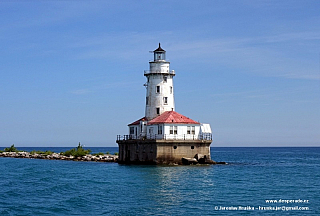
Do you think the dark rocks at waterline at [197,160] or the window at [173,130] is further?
the window at [173,130]

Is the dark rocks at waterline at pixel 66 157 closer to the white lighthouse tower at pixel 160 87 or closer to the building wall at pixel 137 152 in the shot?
the building wall at pixel 137 152

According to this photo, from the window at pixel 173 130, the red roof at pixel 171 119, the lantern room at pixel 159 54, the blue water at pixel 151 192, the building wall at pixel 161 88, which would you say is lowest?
the blue water at pixel 151 192

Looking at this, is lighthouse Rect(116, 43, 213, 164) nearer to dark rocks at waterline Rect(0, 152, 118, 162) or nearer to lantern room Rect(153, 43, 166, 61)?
lantern room Rect(153, 43, 166, 61)

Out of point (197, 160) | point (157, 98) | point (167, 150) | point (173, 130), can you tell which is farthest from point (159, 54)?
point (197, 160)

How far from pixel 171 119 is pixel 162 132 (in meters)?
1.98

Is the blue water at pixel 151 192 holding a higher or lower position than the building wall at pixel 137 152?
lower

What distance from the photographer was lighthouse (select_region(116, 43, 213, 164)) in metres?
60.2

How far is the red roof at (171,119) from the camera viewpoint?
6184cm

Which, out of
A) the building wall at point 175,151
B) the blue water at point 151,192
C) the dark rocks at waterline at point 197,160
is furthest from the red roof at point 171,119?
the blue water at point 151,192

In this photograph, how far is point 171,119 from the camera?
62156 mm

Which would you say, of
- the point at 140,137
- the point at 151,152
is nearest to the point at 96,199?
the point at 151,152

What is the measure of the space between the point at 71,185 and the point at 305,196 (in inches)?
733

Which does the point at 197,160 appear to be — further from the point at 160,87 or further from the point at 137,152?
the point at 160,87

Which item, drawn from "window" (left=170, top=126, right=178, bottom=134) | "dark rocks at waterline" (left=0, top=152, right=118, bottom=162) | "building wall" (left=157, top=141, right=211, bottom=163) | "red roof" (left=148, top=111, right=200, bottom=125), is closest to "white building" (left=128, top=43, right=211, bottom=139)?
"red roof" (left=148, top=111, right=200, bottom=125)
